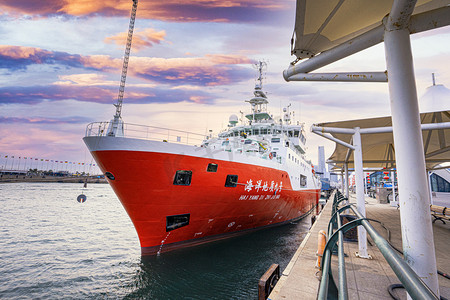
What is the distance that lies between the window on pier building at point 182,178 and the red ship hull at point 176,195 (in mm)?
153

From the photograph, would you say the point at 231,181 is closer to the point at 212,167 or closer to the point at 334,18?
the point at 212,167

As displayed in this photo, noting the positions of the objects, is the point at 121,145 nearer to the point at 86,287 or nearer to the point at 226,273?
the point at 86,287

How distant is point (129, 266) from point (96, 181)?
135 m

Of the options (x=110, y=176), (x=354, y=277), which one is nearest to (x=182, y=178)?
(x=110, y=176)

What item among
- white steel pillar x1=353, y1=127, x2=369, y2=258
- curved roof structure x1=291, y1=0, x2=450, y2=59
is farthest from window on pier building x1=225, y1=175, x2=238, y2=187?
curved roof structure x1=291, y1=0, x2=450, y2=59

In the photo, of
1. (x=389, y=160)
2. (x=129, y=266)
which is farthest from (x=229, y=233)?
(x=389, y=160)

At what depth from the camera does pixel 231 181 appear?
10180mm

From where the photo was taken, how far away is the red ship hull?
8164 millimetres

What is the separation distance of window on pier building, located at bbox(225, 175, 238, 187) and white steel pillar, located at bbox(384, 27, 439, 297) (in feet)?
26.7

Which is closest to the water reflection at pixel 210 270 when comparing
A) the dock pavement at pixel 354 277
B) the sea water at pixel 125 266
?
the sea water at pixel 125 266

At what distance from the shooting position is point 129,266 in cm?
899

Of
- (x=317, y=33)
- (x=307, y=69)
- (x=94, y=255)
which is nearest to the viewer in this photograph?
(x=317, y=33)

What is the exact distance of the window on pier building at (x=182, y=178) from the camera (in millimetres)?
8586

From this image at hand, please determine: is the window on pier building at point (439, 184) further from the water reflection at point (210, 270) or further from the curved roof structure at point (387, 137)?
the water reflection at point (210, 270)
